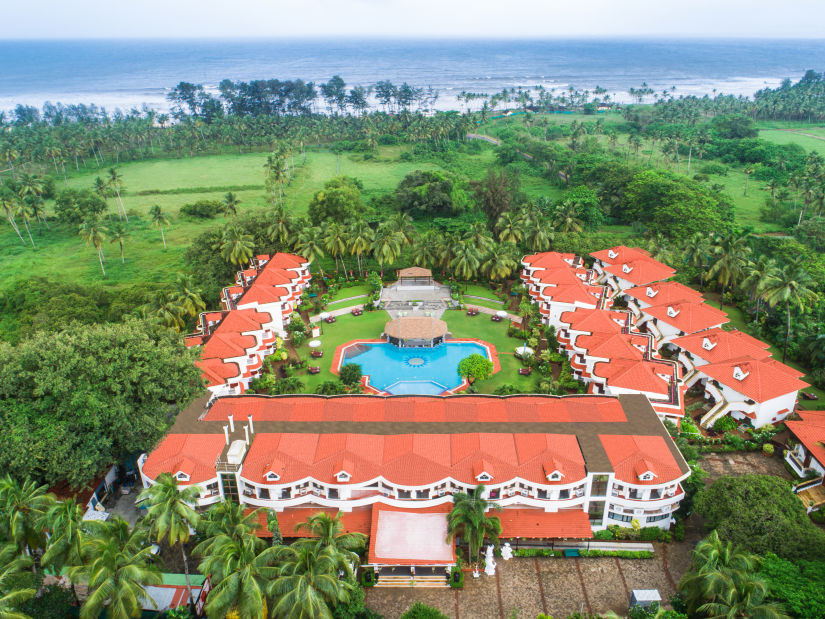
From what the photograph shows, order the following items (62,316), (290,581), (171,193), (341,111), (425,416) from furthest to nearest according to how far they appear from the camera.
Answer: (341,111), (171,193), (62,316), (425,416), (290,581)

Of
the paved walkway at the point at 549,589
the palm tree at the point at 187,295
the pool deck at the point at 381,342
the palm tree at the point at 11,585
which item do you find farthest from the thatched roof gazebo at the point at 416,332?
the palm tree at the point at 11,585

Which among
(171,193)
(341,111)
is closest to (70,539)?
(171,193)

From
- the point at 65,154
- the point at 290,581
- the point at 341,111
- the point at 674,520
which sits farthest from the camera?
the point at 341,111

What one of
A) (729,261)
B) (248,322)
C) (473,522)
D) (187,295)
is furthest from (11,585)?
(729,261)

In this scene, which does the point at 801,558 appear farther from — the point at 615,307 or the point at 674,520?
the point at 615,307

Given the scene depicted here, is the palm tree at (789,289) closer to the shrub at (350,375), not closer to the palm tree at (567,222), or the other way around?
the palm tree at (567,222)

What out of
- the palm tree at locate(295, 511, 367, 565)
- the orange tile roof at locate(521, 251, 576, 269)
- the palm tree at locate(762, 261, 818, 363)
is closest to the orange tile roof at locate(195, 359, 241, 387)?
the palm tree at locate(295, 511, 367, 565)

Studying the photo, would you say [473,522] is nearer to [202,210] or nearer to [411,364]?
[411,364]
